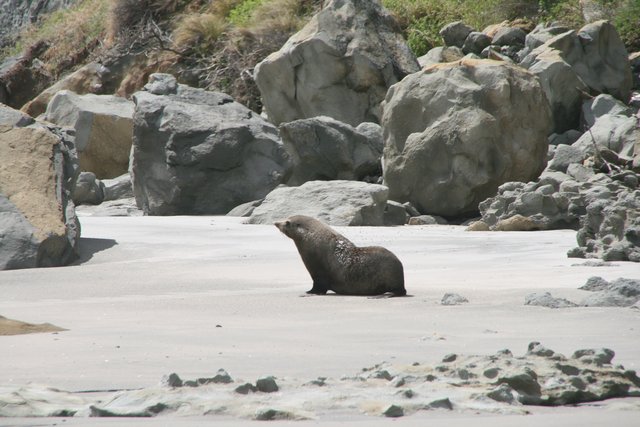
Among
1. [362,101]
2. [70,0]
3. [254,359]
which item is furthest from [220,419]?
[70,0]

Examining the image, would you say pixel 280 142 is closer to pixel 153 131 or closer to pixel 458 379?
pixel 153 131

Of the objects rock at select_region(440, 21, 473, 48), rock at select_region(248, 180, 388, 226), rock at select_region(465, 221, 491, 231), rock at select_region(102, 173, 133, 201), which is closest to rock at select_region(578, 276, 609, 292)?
rock at select_region(465, 221, 491, 231)

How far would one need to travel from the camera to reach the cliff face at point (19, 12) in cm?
4038

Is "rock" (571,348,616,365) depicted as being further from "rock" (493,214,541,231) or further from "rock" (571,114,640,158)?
"rock" (571,114,640,158)

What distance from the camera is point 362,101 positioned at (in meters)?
21.8

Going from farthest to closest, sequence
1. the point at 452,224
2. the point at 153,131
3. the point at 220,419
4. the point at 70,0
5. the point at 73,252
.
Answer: the point at 70,0 < the point at 153,131 < the point at 452,224 < the point at 73,252 < the point at 220,419

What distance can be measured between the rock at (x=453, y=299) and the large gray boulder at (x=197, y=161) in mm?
10239

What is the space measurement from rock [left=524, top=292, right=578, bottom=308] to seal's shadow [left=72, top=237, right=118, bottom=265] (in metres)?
5.79

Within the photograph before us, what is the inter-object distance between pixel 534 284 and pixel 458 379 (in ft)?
14.1

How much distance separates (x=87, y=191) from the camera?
1952 centimetres

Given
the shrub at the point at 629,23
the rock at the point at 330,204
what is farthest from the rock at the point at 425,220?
the shrub at the point at 629,23

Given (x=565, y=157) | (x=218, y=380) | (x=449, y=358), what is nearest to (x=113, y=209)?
(x=565, y=157)

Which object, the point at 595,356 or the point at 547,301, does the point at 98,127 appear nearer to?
the point at 547,301

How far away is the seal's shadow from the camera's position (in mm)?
11625
